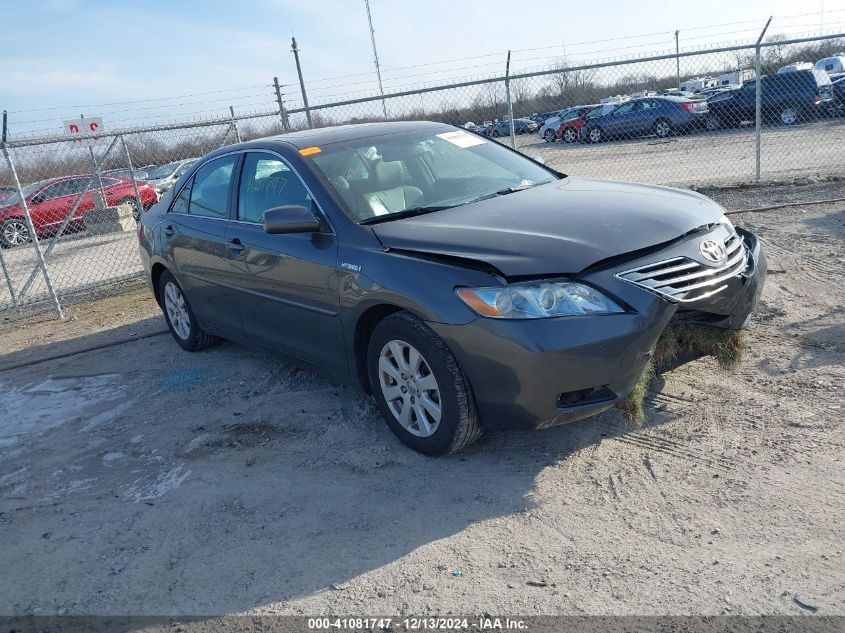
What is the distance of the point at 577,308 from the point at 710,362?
172 cm

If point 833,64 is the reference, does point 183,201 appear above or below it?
above

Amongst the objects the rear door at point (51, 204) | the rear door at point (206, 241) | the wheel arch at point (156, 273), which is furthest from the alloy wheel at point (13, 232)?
the rear door at point (206, 241)

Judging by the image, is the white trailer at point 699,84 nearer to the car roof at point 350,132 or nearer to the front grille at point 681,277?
the car roof at point 350,132

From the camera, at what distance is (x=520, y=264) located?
349 cm

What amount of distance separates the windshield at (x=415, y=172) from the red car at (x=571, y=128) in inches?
977

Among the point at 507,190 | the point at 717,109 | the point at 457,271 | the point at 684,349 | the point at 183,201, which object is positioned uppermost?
the point at 183,201

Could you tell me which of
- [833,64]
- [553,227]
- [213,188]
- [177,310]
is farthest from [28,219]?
[833,64]

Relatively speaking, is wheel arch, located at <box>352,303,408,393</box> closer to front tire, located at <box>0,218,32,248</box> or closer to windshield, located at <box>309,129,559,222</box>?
windshield, located at <box>309,129,559,222</box>

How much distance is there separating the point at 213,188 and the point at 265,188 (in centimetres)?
84

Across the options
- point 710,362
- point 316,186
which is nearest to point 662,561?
point 710,362

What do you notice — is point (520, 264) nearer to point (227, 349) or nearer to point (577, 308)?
point (577, 308)

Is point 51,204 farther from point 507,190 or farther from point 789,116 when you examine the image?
point 789,116

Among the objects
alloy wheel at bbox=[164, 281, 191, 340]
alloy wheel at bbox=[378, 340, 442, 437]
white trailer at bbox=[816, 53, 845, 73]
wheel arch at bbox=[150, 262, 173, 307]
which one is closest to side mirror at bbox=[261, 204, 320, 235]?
alloy wheel at bbox=[378, 340, 442, 437]

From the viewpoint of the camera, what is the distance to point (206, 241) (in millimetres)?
5586
